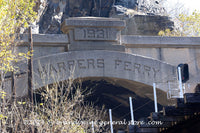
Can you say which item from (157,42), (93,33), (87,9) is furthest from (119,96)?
(87,9)

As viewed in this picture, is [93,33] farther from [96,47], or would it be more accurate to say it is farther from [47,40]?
[47,40]

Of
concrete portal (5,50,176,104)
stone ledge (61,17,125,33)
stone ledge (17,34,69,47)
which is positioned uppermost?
stone ledge (61,17,125,33)

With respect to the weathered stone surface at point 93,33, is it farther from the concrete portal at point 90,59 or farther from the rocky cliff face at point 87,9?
the rocky cliff face at point 87,9

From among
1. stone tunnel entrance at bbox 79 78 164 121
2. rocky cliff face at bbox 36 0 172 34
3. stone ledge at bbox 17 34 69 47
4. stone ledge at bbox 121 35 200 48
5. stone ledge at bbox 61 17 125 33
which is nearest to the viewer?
stone ledge at bbox 17 34 69 47

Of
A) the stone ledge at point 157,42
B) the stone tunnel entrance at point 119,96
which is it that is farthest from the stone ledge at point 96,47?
the stone tunnel entrance at point 119,96

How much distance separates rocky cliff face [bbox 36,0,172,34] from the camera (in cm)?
3728

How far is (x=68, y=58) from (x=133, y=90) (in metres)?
4.18

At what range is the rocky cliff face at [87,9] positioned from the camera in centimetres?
3728

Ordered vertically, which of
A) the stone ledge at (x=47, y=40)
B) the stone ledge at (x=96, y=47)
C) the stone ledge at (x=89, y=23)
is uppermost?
the stone ledge at (x=89, y=23)

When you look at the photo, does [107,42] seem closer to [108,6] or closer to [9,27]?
[9,27]

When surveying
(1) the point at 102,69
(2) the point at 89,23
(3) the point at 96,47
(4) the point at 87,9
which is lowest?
(1) the point at 102,69

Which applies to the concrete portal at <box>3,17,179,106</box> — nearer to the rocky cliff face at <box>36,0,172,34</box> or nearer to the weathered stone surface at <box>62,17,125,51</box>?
the weathered stone surface at <box>62,17,125,51</box>

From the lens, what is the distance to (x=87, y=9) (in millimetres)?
41562

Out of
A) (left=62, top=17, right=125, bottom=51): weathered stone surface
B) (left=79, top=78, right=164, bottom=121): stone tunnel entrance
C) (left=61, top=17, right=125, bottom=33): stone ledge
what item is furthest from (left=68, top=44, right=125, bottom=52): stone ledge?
(left=79, top=78, right=164, bottom=121): stone tunnel entrance
